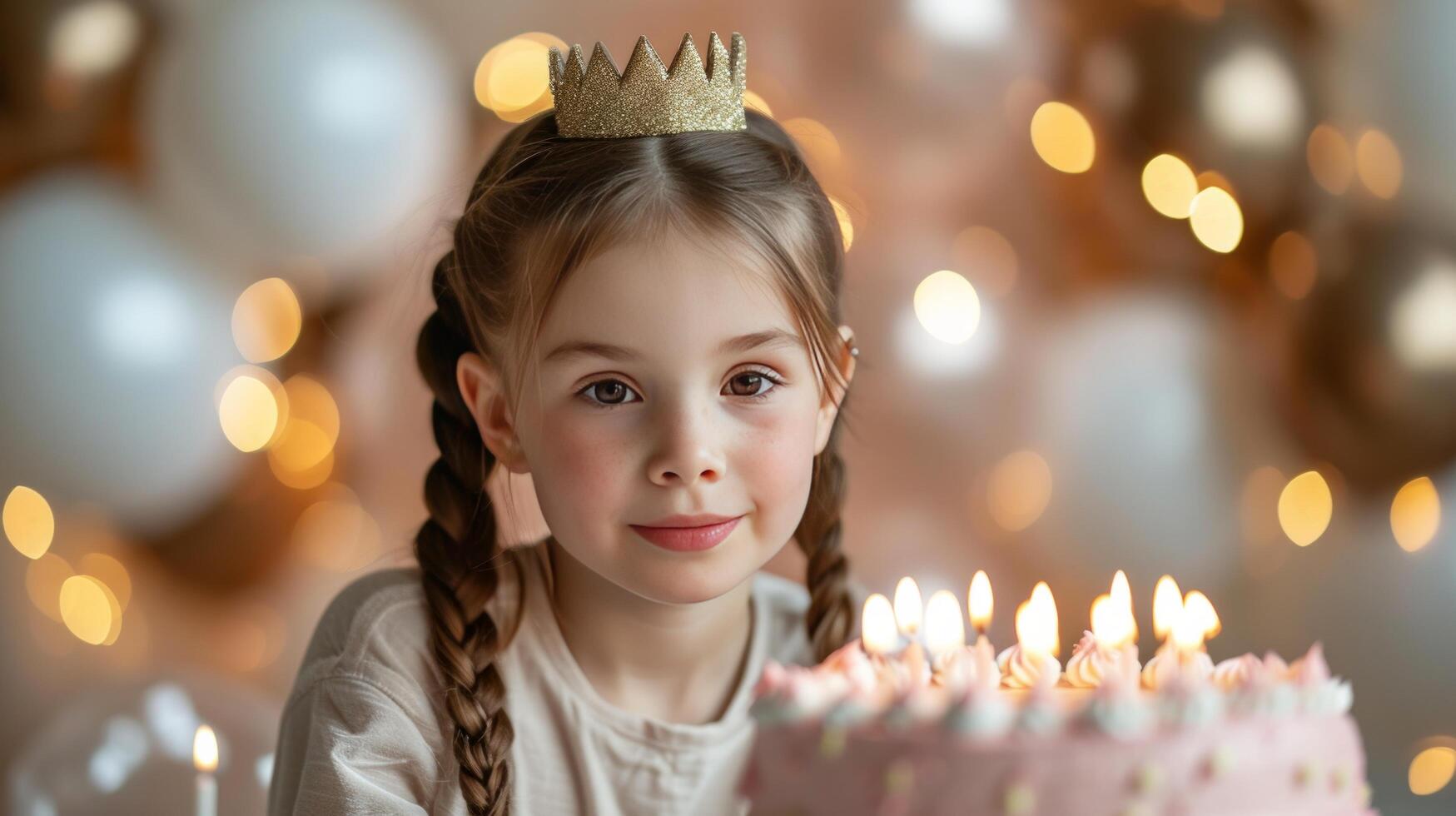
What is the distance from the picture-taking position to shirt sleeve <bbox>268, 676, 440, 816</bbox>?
4.06 feet

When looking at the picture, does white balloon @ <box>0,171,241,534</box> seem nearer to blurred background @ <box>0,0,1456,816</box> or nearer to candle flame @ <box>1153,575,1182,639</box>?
blurred background @ <box>0,0,1456,816</box>

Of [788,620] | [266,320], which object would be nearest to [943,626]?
Result: [788,620]

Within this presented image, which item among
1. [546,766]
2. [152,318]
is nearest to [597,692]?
[546,766]

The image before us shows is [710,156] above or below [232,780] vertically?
above

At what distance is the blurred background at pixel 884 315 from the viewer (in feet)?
6.45

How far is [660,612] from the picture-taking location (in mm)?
1415

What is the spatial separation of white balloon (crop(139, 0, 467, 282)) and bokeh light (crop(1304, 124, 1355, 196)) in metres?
1.34

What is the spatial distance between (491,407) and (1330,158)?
1415mm

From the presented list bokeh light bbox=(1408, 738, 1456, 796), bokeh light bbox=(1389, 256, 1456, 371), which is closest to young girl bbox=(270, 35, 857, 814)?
bokeh light bbox=(1389, 256, 1456, 371)

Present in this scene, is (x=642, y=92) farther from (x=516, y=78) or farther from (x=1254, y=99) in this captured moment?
(x=1254, y=99)

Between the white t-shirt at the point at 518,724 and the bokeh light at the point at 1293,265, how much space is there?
1.14 meters

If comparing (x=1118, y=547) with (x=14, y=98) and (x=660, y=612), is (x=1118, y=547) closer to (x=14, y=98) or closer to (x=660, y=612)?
(x=660, y=612)

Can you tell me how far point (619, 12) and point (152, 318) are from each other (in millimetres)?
876

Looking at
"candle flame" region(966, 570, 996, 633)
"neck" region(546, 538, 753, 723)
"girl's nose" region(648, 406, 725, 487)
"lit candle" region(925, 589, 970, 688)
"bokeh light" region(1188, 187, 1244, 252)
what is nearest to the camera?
"lit candle" region(925, 589, 970, 688)
